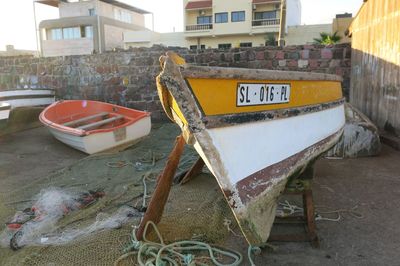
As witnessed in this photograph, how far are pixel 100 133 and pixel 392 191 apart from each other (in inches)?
183

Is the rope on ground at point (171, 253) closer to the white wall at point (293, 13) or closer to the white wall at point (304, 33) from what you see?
the white wall at point (304, 33)

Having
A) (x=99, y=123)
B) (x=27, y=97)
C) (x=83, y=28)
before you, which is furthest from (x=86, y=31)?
(x=99, y=123)

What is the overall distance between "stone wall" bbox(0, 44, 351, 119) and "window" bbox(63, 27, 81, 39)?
2676 centimetres

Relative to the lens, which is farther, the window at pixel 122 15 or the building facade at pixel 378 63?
the window at pixel 122 15

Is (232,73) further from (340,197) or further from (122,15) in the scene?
(122,15)

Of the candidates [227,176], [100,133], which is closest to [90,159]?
[100,133]

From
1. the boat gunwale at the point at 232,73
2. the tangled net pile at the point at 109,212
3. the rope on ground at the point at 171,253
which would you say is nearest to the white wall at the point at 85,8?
the tangled net pile at the point at 109,212

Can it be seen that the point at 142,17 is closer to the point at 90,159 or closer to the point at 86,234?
the point at 90,159

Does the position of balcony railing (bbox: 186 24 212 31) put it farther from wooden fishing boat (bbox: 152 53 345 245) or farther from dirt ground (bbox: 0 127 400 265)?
wooden fishing boat (bbox: 152 53 345 245)

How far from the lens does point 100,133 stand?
6.41 m

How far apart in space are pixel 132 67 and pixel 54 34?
1288 inches

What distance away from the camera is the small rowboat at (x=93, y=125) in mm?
6344

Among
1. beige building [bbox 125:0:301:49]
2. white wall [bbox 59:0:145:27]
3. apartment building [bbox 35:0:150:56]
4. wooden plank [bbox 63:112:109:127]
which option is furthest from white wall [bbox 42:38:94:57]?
wooden plank [bbox 63:112:109:127]

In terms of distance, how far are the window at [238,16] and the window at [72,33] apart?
15.7m
